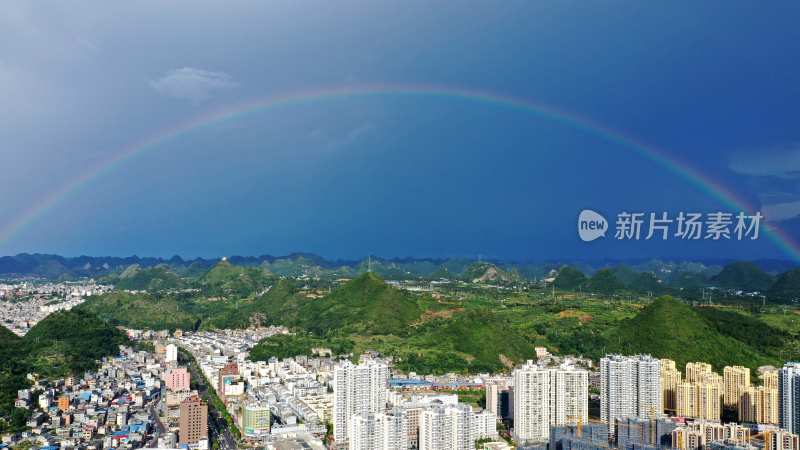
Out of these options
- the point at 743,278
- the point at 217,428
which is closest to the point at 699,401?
the point at 217,428

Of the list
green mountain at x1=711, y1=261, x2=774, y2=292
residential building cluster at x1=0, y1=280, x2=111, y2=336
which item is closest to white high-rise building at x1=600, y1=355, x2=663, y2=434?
residential building cluster at x1=0, y1=280, x2=111, y2=336

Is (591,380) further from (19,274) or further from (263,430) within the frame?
(19,274)

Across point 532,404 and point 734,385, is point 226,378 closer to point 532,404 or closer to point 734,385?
point 532,404

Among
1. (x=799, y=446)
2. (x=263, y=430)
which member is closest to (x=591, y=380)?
(x=799, y=446)

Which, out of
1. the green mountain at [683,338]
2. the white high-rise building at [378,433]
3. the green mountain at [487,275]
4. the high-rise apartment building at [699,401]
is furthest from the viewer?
the green mountain at [487,275]

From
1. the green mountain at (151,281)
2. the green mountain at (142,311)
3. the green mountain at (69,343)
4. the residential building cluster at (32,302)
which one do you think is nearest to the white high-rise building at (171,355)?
the green mountain at (69,343)

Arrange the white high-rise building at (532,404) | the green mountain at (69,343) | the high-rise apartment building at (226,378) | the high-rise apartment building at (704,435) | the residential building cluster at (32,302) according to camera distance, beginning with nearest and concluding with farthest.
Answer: the high-rise apartment building at (704,435) → the white high-rise building at (532,404) → the high-rise apartment building at (226,378) → the green mountain at (69,343) → the residential building cluster at (32,302)

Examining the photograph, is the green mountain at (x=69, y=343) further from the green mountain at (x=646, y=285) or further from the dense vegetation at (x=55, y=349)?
the green mountain at (x=646, y=285)
